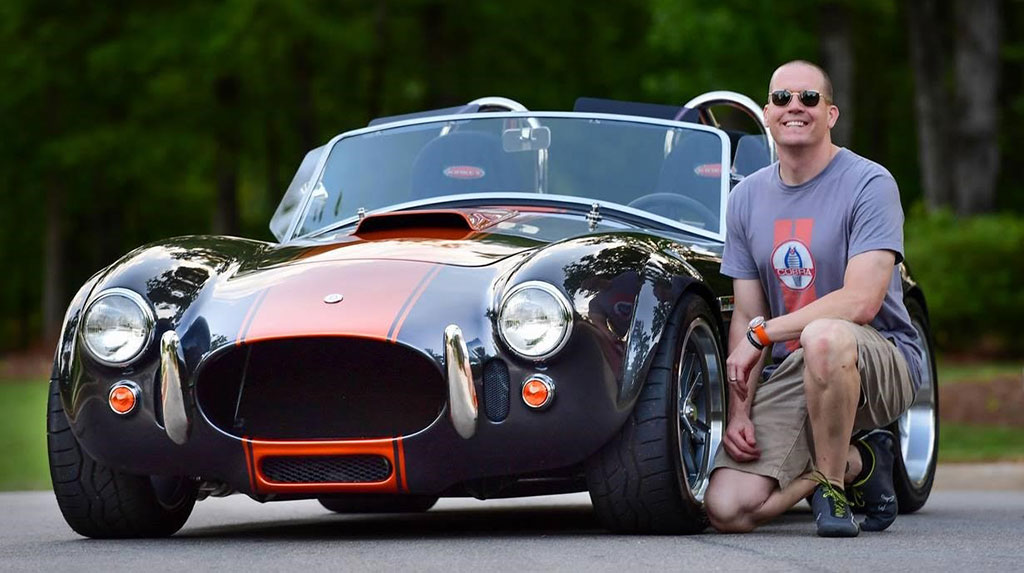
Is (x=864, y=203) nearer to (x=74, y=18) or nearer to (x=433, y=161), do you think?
(x=433, y=161)

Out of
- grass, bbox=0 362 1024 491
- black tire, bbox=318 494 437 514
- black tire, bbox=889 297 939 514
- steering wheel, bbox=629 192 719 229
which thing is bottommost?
grass, bbox=0 362 1024 491

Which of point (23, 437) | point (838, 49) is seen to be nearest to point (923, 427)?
point (23, 437)

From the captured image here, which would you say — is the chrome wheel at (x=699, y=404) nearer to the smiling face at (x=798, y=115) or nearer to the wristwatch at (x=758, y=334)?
the wristwatch at (x=758, y=334)

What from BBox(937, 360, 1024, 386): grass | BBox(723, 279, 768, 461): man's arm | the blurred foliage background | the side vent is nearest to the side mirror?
BBox(723, 279, 768, 461): man's arm

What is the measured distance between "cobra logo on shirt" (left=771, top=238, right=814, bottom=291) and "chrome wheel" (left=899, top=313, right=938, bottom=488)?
1.79 meters

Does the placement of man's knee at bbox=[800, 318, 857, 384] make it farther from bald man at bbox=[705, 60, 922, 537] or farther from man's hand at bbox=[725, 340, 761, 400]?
man's hand at bbox=[725, 340, 761, 400]

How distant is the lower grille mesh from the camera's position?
18.0ft

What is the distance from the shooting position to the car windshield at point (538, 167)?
7.25 metres

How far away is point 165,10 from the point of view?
3033 centimetres

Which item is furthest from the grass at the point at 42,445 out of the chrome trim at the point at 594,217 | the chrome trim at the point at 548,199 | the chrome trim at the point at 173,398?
the chrome trim at the point at 173,398

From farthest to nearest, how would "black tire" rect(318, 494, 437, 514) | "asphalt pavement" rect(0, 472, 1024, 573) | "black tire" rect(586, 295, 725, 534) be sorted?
1. "black tire" rect(318, 494, 437, 514)
2. "black tire" rect(586, 295, 725, 534)
3. "asphalt pavement" rect(0, 472, 1024, 573)

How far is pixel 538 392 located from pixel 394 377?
0.47m

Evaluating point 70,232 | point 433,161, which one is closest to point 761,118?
point 433,161

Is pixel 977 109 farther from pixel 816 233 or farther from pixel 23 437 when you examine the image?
pixel 816 233
